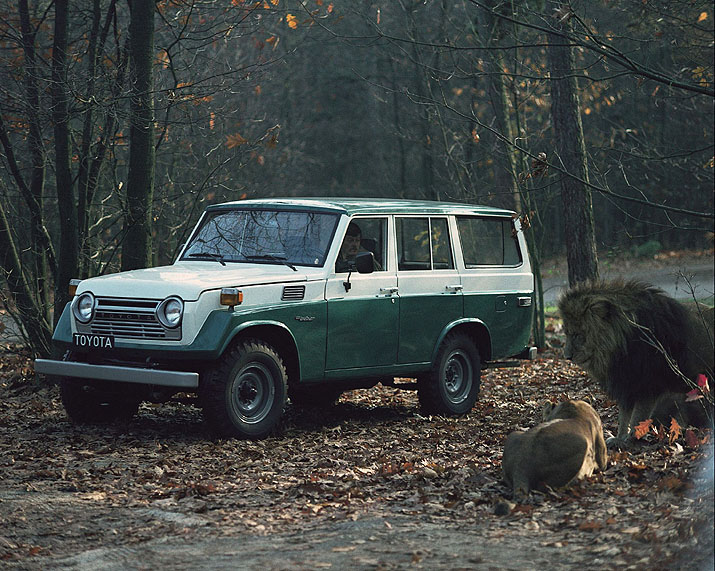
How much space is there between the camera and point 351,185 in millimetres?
40781

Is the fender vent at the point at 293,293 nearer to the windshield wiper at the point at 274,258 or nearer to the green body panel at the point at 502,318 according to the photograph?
the windshield wiper at the point at 274,258

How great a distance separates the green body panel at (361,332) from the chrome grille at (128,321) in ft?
5.23

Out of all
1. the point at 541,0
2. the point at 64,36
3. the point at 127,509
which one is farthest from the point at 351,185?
the point at 127,509

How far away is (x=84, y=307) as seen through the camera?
365 inches

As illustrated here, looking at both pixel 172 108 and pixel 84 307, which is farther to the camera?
A: pixel 172 108

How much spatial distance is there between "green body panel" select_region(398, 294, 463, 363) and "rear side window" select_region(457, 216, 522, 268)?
2.08 ft

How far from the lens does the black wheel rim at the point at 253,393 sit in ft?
29.3

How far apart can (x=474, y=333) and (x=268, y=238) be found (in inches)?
101

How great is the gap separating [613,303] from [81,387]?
4.76 metres

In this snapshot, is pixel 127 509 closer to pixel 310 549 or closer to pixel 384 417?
pixel 310 549

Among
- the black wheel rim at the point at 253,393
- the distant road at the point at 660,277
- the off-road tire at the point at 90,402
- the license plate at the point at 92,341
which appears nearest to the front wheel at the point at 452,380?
the black wheel rim at the point at 253,393

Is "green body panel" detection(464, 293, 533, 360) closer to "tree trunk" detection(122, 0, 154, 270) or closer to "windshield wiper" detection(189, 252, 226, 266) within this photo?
"windshield wiper" detection(189, 252, 226, 266)

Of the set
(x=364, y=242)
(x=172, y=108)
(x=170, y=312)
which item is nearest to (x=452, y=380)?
(x=364, y=242)

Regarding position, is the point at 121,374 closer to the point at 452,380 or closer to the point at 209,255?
the point at 209,255
